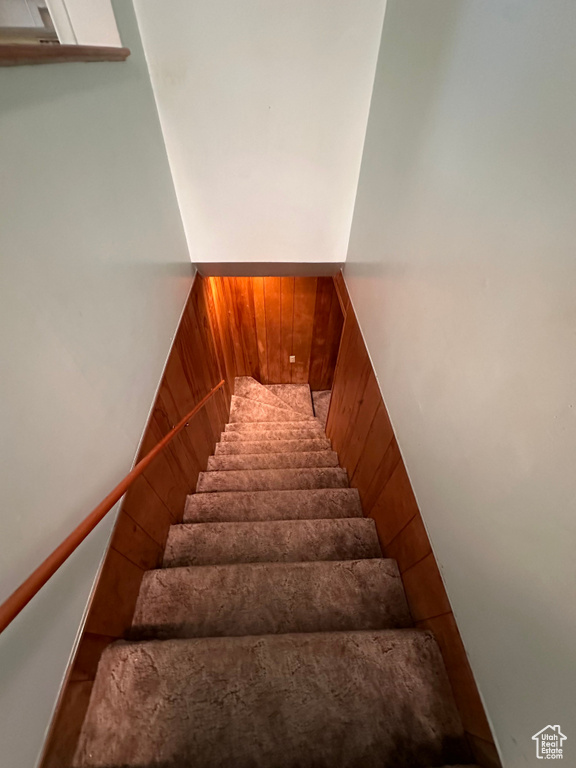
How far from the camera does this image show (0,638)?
0.52 meters

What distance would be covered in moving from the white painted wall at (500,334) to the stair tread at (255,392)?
10.6ft

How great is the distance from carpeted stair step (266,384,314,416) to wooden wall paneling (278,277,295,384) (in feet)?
0.41

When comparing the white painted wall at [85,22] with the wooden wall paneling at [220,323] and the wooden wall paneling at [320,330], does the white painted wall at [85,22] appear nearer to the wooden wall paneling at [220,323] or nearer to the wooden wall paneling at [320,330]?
the wooden wall paneling at [220,323]

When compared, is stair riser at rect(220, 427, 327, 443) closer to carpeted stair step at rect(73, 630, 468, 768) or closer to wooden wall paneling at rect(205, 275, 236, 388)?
wooden wall paneling at rect(205, 275, 236, 388)

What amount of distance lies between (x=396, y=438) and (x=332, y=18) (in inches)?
69.0

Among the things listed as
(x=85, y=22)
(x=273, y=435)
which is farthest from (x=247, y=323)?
(x=85, y=22)

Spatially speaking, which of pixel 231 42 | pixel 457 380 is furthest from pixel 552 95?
pixel 231 42

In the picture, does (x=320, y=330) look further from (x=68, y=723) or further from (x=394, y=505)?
(x=68, y=723)

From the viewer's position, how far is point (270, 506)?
1622mm

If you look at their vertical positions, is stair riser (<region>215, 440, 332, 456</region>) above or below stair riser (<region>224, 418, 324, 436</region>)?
below

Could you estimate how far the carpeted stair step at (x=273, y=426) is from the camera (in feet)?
11.1

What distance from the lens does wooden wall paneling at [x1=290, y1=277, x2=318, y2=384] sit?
364cm

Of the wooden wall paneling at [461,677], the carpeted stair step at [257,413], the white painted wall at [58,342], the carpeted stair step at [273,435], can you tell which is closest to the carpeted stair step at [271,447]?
the carpeted stair step at [273,435]

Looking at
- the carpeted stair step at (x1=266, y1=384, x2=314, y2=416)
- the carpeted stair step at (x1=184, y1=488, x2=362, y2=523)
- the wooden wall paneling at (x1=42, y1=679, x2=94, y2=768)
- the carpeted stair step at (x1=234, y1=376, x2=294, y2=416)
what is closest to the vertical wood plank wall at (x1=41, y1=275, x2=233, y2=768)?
the wooden wall paneling at (x1=42, y1=679, x2=94, y2=768)
